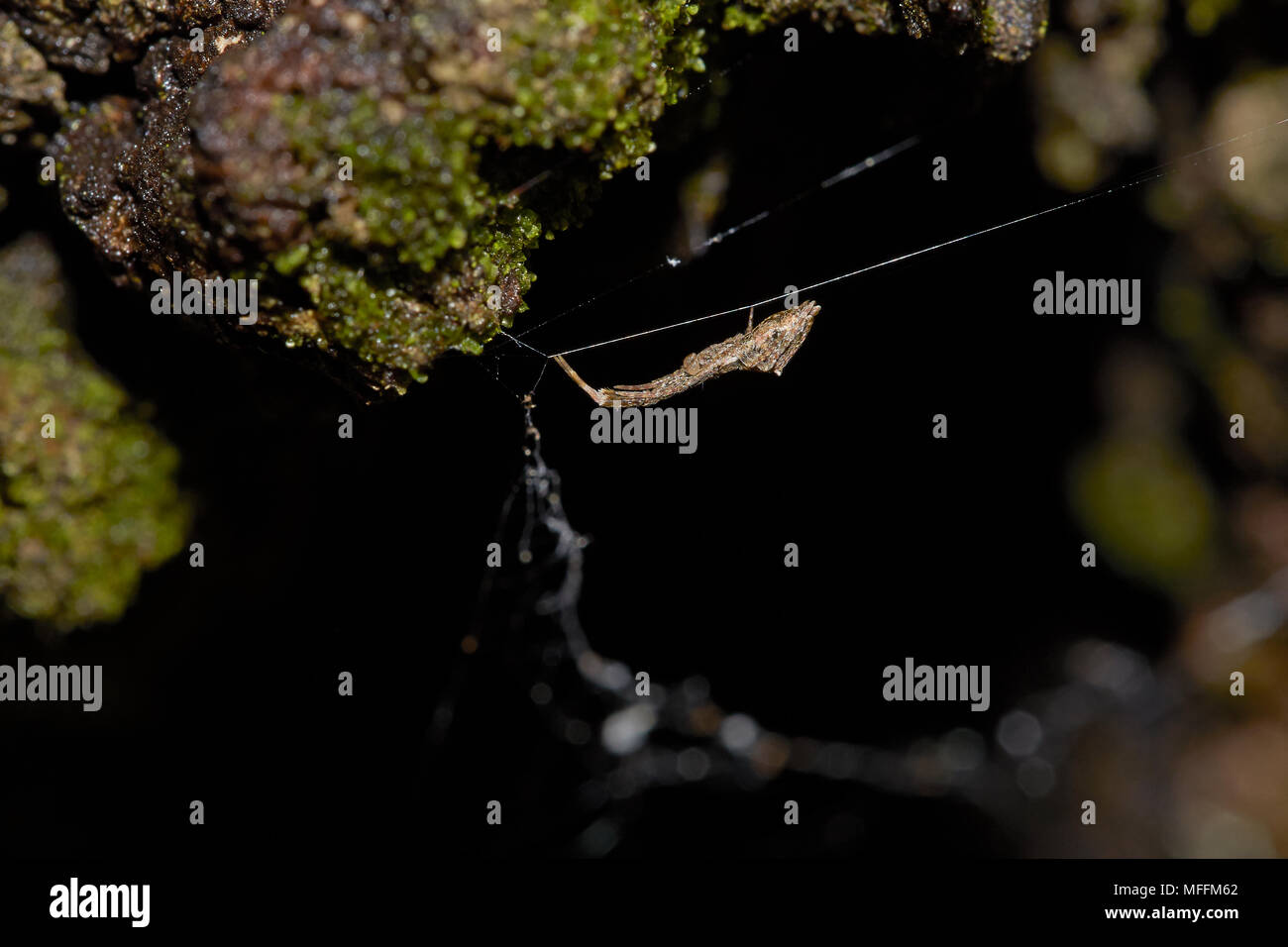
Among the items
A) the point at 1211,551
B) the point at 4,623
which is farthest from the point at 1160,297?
the point at 4,623

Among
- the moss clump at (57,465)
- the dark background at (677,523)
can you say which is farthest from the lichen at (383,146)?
the moss clump at (57,465)

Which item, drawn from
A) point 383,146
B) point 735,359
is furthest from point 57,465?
point 735,359

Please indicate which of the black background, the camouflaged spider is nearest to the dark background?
the black background

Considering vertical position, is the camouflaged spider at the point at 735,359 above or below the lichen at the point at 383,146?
below

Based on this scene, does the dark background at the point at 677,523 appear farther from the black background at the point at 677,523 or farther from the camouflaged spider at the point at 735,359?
the camouflaged spider at the point at 735,359

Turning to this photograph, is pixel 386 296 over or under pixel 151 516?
over
